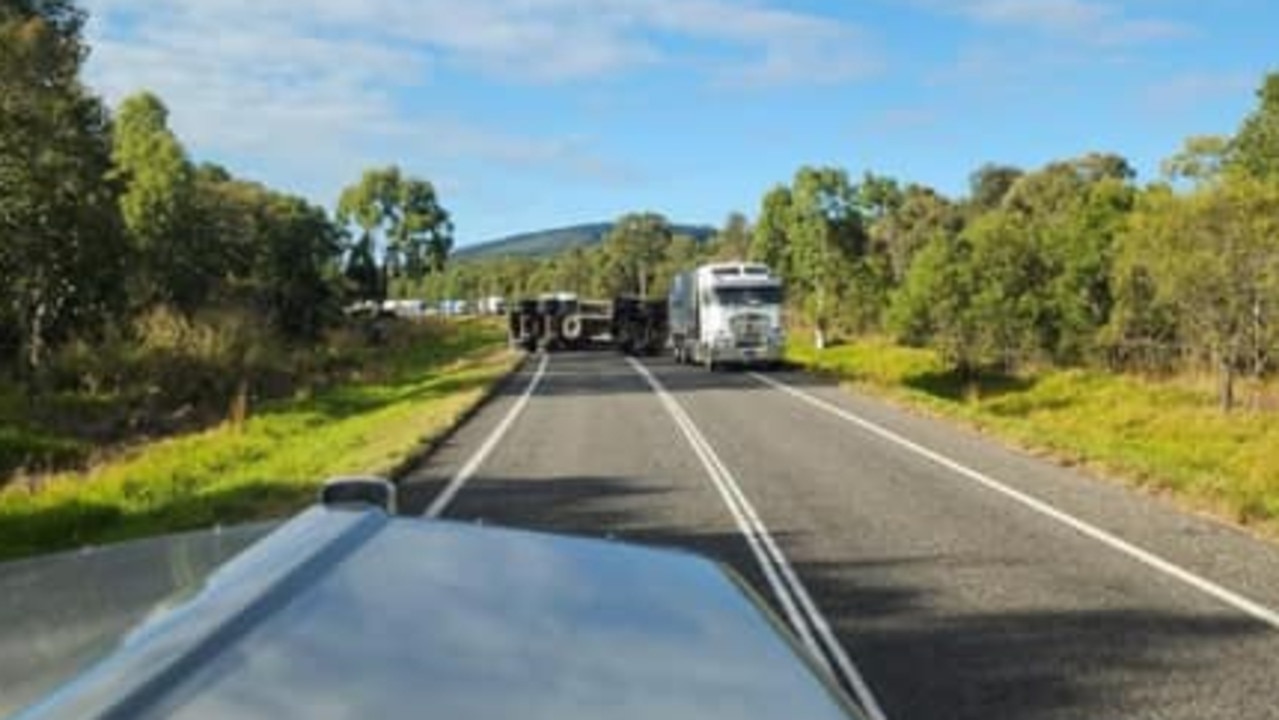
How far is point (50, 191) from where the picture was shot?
122 feet

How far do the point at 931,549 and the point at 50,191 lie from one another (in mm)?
29944

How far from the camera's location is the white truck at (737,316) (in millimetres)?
47406

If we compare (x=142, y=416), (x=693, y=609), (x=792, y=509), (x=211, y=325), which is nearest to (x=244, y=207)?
(x=211, y=325)

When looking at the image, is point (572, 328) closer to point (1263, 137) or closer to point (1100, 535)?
point (1263, 137)

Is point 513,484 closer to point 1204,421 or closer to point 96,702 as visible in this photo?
point 96,702

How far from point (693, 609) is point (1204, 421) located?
109 feet

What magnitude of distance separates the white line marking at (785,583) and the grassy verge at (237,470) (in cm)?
414

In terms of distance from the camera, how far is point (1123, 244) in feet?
146

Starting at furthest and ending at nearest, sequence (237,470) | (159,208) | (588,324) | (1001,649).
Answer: (588,324) < (159,208) < (237,470) < (1001,649)

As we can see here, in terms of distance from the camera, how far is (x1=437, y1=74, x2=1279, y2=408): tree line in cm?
3759

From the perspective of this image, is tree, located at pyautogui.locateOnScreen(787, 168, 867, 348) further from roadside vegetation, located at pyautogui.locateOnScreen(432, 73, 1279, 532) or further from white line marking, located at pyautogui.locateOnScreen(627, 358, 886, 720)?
white line marking, located at pyautogui.locateOnScreen(627, 358, 886, 720)

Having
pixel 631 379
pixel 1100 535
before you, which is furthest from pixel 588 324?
pixel 1100 535

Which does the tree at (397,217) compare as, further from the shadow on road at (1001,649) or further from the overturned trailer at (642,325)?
the shadow on road at (1001,649)

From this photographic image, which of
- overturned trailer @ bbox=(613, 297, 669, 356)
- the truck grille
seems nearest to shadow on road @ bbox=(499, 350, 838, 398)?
the truck grille
